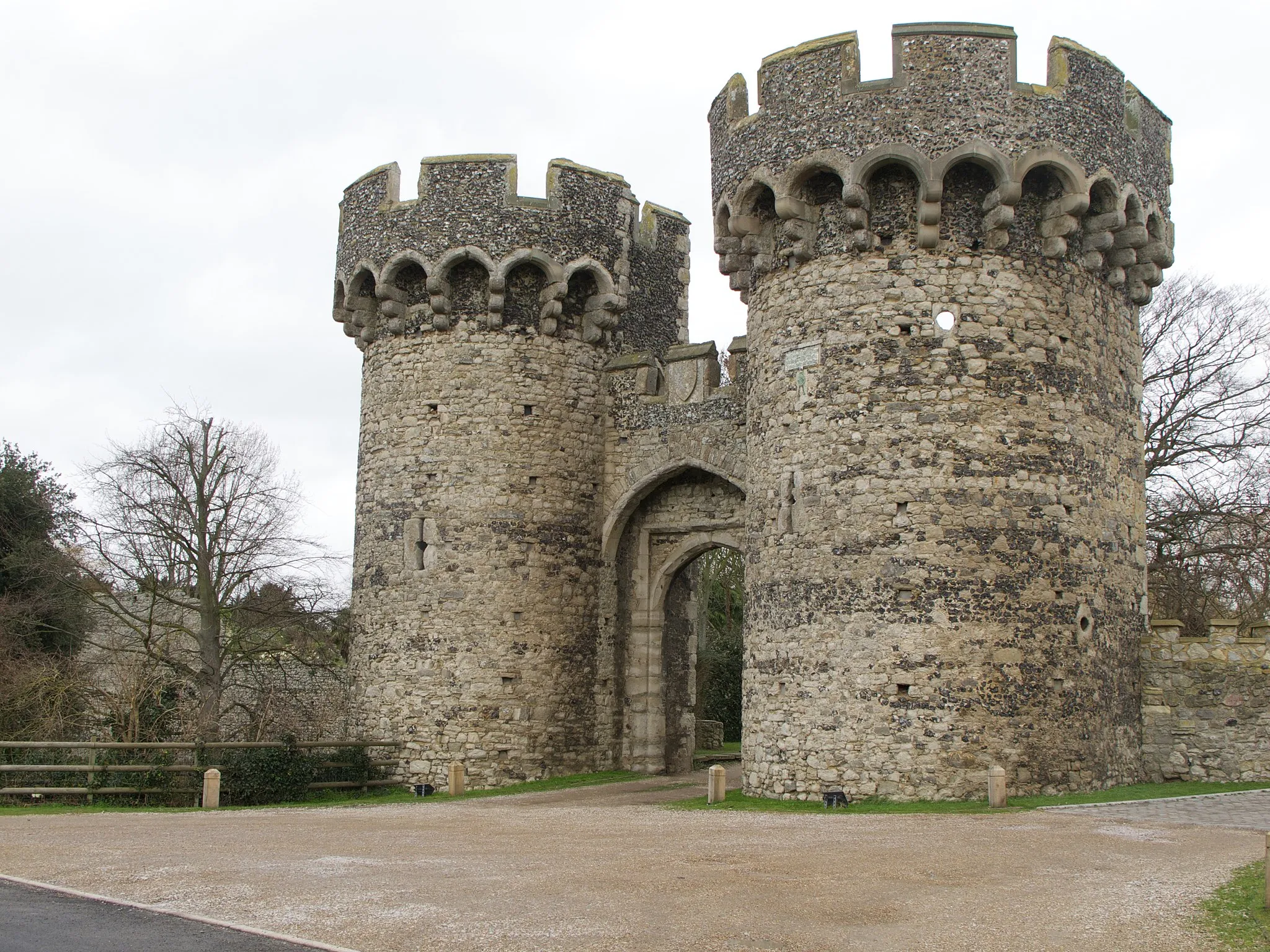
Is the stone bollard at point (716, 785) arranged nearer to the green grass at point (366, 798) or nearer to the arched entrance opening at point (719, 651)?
the green grass at point (366, 798)

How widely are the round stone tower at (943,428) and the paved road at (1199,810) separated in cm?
103

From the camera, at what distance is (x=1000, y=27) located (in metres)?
14.4

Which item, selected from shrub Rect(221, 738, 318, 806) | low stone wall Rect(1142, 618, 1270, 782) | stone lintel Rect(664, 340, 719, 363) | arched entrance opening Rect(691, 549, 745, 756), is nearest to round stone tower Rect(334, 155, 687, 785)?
stone lintel Rect(664, 340, 719, 363)

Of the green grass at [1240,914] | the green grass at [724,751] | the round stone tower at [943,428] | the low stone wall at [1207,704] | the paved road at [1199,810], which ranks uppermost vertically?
the round stone tower at [943,428]

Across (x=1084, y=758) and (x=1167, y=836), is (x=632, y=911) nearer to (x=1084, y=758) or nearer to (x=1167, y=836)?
(x=1167, y=836)

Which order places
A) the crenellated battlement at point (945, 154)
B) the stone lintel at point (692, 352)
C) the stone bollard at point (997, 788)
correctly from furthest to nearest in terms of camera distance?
the stone lintel at point (692, 352) → the crenellated battlement at point (945, 154) → the stone bollard at point (997, 788)

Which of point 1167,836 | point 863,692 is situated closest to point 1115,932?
point 1167,836

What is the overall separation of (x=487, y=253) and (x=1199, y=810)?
11.3m

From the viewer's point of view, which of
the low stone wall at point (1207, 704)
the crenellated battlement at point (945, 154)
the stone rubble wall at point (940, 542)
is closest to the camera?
the stone rubble wall at point (940, 542)

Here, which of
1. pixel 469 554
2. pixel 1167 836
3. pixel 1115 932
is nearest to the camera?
pixel 1115 932

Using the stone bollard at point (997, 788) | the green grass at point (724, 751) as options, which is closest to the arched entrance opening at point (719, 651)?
the green grass at point (724, 751)

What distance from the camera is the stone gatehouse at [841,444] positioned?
13.9 meters

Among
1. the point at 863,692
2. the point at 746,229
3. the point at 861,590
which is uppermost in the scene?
the point at 746,229

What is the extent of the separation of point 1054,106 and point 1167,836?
8.01 metres
